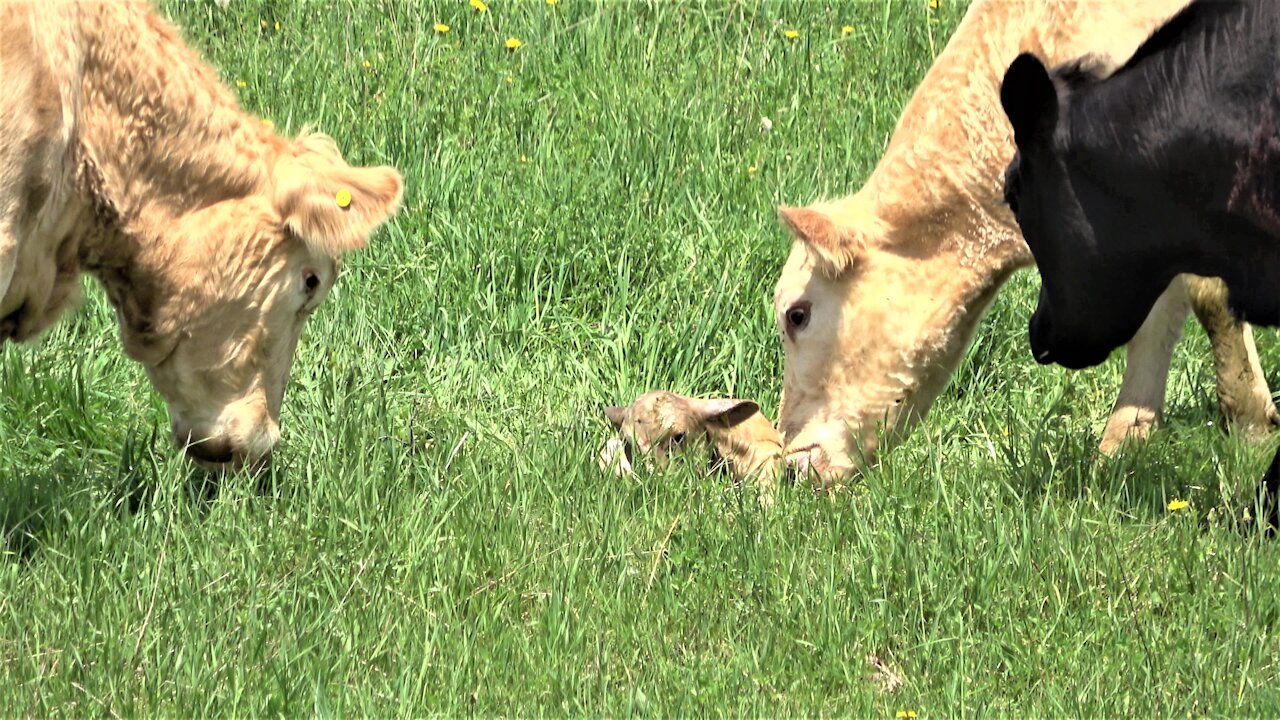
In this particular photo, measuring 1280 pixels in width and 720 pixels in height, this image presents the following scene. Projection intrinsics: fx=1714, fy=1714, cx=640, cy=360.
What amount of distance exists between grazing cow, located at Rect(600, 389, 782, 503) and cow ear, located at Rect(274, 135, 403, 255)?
1.11 metres

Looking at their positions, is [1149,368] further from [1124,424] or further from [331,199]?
[331,199]

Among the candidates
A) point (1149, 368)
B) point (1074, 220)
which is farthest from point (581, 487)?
point (1149, 368)

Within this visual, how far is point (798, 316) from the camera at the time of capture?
19.2ft

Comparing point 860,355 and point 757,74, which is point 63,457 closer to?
point 860,355

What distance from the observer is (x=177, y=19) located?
862 cm

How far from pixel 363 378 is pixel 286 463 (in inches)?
30.0

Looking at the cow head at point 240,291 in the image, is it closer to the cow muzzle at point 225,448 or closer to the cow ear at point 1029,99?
the cow muzzle at point 225,448

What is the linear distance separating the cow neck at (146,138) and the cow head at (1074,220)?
2258 millimetres

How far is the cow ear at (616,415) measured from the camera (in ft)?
19.1

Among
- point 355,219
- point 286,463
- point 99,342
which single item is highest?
point 355,219

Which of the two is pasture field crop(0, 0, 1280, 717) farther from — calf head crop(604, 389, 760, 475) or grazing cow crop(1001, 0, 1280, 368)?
grazing cow crop(1001, 0, 1280, 368)

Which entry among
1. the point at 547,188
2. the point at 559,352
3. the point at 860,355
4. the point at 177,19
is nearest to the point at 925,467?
the point at 860,355

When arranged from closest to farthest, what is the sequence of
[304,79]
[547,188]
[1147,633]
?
[1147,633] < [547,188] < [304,79]

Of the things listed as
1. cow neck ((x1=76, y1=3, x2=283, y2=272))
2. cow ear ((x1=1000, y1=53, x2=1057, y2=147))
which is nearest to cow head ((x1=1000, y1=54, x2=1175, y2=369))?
cow ear ((x1=1000, y1=53, x2=1057, y2=147))
